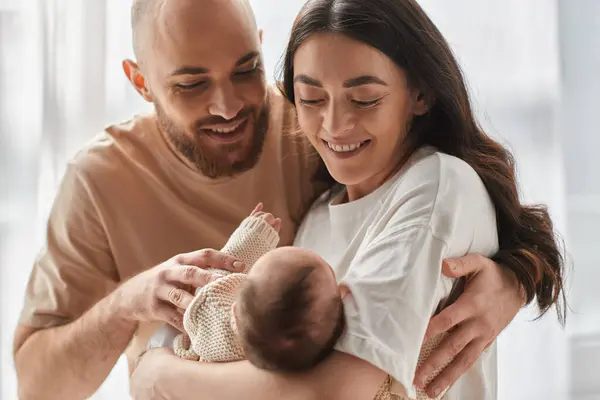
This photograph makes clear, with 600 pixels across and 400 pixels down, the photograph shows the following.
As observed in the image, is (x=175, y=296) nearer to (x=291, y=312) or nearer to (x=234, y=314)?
(x=234, y=314)

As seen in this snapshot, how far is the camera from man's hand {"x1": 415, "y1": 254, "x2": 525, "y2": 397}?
126 centimetres

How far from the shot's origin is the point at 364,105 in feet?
4.32

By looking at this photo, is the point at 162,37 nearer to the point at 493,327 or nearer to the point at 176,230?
the point at 176,230

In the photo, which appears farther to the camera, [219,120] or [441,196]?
[219,120]

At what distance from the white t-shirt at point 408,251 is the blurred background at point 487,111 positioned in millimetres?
855

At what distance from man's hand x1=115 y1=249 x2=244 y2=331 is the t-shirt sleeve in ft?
0.65

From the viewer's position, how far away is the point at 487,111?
248 cm

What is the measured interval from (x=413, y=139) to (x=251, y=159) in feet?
1.23

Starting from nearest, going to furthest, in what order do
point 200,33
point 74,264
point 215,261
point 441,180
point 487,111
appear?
point 441,180 < point 215,261 < point 200,33 < point 74,264 < point 487,111

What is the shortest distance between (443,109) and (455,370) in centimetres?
41

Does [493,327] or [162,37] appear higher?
[162,37]

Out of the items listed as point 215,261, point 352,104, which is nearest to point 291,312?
point 215,261

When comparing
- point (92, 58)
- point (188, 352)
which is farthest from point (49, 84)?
point (188, 352)

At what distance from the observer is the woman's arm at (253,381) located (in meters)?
1.12
